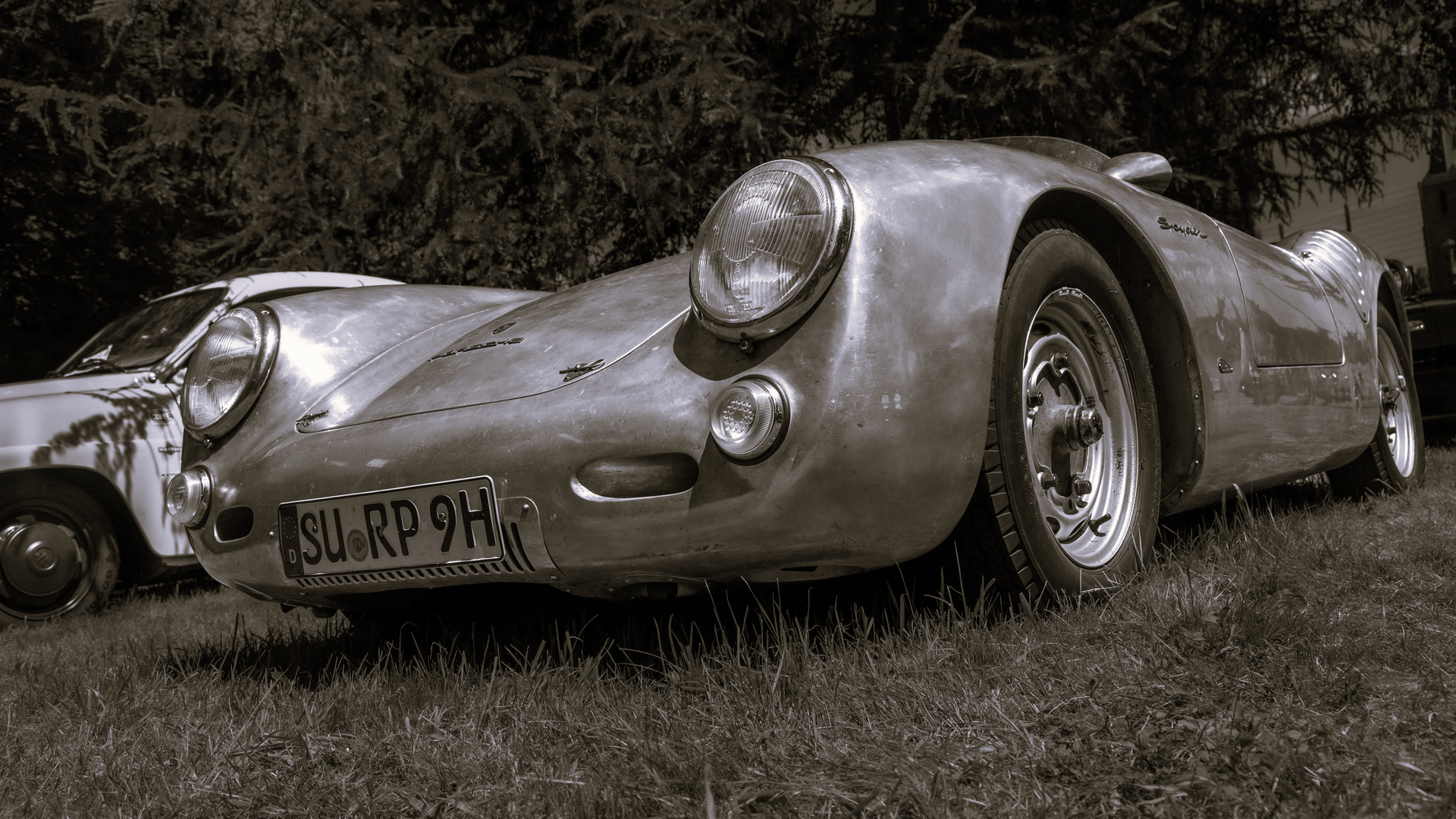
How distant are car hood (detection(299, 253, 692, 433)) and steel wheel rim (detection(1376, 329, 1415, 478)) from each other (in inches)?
100

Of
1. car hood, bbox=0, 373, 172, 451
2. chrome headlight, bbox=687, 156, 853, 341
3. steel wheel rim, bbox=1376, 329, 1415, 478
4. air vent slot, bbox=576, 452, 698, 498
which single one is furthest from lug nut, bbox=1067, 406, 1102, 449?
car hood, bbox=0, 373, 172, 451

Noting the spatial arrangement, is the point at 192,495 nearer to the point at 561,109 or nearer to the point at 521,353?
the point at 521,353

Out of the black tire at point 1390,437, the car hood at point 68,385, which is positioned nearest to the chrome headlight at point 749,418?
the black tire at point 1390,437

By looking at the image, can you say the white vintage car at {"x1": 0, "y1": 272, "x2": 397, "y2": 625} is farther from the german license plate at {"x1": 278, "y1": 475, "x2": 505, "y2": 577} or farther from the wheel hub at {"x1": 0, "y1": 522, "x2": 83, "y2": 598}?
the german license plate at {"x1": 278, "y1": 475, "x2": 505, "y2": 577}

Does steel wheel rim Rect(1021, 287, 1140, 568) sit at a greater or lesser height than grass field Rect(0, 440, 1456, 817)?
greater

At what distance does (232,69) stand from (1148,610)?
19.5 feet

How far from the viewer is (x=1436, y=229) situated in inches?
1212

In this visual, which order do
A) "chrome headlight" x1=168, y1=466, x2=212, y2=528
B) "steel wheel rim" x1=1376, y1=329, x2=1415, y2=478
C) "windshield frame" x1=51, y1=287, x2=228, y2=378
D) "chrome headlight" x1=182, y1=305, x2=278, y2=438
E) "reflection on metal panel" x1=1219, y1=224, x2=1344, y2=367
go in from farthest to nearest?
"windshield frame" x1=51, y1=287, x2=228, y2=378, "steel wheel rim" x1=1376, y1=329, x2=1415, y2=478, "reflection on metal panel" x1=1219, y1=224, x2=1344, y2=367, "chrome headlight" x1=182, y1=305, x2=278, y2=438, "chrome headlight" x1=168, y1=466, x2=212, y2=528

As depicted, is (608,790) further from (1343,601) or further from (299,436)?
(1343,601)

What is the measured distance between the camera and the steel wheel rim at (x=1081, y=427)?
2.24m

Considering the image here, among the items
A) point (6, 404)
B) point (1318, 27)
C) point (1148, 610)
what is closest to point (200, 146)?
point (6, 404)

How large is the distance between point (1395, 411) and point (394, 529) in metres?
3.49

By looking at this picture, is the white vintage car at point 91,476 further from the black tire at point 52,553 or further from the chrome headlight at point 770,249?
the chrome headlight at point 770,249

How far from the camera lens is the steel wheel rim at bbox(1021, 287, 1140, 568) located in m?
2.24
